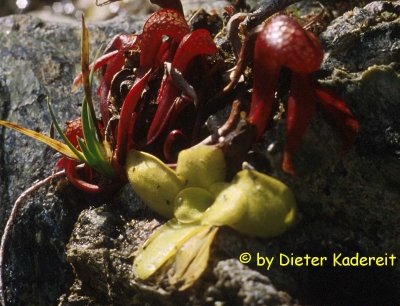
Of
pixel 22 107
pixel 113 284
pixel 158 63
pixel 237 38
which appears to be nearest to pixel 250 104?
pixel 237 38

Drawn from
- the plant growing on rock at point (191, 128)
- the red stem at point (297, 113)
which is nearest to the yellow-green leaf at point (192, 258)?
the plant growing on rock at point (191, 128)

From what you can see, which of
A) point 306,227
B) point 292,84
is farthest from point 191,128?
point 306,227

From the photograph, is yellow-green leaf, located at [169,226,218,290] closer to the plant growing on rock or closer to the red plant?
the plant growing on rock

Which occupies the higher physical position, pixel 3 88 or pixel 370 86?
pixel 370 86

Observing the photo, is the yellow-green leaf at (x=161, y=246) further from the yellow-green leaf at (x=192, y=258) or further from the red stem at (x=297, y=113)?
the red stem at (x=297, y=113)

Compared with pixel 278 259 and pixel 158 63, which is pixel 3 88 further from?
pixel 278 259

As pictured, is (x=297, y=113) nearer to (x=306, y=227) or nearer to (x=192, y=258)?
(x=306, y=227)
